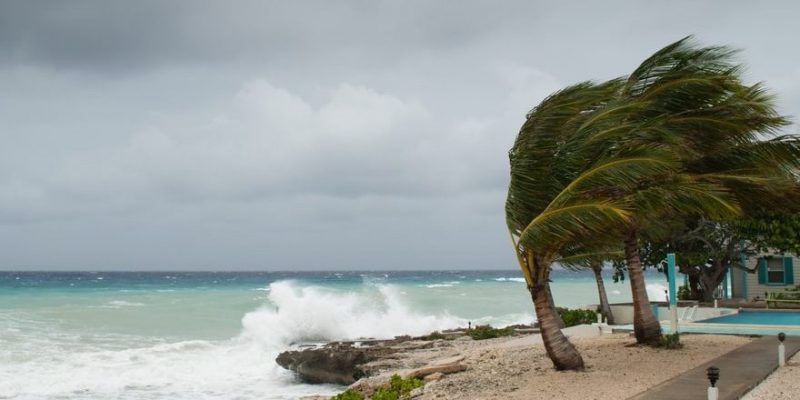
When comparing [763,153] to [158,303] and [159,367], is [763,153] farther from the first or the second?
[158,303]

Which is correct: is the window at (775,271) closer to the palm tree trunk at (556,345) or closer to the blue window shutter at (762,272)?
the blue window shutter at (762,272)

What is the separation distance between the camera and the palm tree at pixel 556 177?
13.2 m

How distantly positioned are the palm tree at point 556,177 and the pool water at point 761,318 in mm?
11875

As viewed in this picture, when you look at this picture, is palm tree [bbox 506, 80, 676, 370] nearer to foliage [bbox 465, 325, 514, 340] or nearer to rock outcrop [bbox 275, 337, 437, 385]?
rock outcrop [bbox 275, 337, 437, 385]

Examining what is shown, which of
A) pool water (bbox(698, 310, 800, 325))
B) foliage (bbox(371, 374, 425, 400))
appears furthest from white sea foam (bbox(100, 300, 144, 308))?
foliage (bbox(371, 374, 425, 400))

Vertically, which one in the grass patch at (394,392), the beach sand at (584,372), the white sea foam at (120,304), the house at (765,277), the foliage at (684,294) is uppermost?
the house at (765,277)

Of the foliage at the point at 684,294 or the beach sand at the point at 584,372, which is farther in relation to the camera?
the foliage at the point at 684,294

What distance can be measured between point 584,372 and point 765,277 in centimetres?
2256

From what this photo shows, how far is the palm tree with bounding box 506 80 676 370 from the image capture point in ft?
43.4

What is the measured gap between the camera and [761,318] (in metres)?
25.2

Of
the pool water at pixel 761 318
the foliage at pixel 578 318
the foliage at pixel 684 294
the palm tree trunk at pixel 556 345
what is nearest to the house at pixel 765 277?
the foliage at pixel 684 294

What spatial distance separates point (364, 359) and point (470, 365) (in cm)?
663

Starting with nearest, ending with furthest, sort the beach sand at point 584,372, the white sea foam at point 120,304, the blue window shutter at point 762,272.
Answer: the beach sand at point 584,372 < the blue window shutter at point 762,272 < the white sea foam at point 120,304

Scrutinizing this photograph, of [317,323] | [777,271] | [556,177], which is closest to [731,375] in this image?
[556,177]
